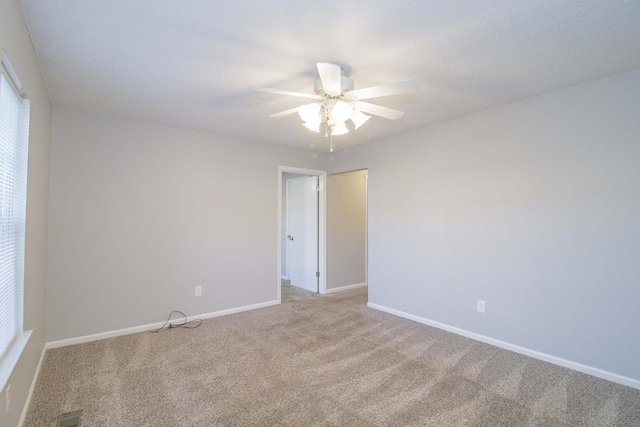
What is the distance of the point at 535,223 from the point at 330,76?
89.4 inches

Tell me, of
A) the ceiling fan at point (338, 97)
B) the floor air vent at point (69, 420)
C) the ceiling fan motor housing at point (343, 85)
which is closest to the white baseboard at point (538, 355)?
the ceiling fan at point (338, 97)

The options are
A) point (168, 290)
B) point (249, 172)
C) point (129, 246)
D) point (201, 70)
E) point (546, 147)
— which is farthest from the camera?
point (249, 172)

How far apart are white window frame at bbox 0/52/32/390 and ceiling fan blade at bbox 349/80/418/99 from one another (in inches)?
71.3

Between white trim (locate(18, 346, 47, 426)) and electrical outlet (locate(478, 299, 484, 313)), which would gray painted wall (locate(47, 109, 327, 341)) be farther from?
electrical outlet (locate(478, 299, 484, 313))

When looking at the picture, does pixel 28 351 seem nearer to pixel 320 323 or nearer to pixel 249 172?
pixel 320 323

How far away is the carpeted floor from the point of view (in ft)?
6.14

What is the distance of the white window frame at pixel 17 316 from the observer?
57.4 inches

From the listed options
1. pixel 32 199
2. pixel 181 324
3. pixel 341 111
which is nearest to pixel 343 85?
pixel 341 111

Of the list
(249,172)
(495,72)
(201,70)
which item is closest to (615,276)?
(495,72)

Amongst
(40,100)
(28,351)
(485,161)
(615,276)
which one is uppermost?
(40,100)

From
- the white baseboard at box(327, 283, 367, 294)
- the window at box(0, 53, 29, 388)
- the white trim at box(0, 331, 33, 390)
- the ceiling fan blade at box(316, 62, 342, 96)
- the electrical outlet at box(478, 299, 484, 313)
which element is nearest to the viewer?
the white trim at box(0, 331, 33, 390)

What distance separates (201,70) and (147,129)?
160 centimetres

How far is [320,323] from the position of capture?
354 cm

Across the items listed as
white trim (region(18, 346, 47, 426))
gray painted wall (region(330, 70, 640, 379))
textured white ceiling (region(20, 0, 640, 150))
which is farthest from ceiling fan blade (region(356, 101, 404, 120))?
white trim (region(18, 346, 47, 426))
